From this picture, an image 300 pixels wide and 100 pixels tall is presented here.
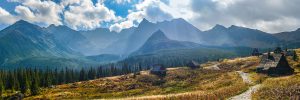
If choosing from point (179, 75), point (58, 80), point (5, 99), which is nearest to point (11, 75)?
point (58, 80)

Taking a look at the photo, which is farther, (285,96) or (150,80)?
(150,80)

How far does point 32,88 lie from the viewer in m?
130

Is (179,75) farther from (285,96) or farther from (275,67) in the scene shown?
(285,96)

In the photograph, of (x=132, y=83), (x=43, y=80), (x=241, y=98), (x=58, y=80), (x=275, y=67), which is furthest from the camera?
(x=58, y=80)

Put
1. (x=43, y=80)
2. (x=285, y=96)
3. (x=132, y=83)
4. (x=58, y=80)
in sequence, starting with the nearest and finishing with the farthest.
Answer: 1. (x=285, y=96)
2. (x=132, y=83)
3. (x=43, y=80)
4. (x=58, y=80)

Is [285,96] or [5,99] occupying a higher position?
[285,96]

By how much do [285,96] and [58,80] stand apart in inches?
6618

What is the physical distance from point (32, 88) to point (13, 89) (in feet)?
85.8

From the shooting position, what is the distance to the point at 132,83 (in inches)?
5022

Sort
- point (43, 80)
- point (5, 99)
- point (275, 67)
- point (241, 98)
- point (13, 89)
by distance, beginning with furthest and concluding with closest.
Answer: point (43, 80) → point (13, 89) → point (5, 99) → point (275, 67) → point (241, 98)

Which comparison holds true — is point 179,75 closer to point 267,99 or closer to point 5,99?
point 5,99

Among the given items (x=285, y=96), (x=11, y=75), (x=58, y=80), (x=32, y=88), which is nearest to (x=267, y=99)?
(x=285, y=96)

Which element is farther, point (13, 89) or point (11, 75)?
point (11, 75)

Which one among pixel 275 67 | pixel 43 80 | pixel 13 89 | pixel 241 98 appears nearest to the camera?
pixel 241 98
